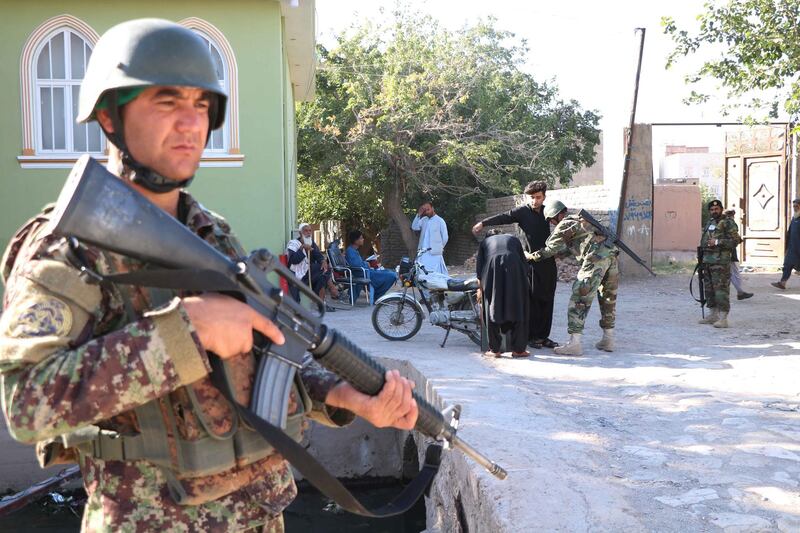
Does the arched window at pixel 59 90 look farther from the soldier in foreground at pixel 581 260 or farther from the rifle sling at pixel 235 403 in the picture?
the rifle sling at pixel 235 403

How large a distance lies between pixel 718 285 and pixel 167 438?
9740 millimetres

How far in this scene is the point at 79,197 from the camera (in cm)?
132

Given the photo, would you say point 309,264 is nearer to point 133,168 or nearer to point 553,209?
point 553,209

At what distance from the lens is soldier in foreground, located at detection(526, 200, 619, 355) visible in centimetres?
805

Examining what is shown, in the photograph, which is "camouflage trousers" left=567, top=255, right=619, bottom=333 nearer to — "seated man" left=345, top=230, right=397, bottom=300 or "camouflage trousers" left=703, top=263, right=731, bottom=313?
"camouflage trousers" left=703, top=263, right=731, bottom=313

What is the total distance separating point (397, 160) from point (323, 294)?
9120 millimetres

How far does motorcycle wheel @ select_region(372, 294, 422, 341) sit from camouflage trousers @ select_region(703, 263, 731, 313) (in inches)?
156

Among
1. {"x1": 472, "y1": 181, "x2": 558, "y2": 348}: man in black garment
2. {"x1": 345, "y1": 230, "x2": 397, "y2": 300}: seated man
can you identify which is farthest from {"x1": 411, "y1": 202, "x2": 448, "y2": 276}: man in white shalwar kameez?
{"x1": 472, "y1": 181, "x2": 558, "y2": 348}: man in black garment

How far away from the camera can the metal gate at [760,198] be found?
1758cm

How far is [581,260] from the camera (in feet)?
27.1

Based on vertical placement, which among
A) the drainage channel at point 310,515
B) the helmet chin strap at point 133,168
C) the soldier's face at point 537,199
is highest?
the soldier's face at point 537,199

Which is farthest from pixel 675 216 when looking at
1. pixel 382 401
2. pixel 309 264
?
pixel 382 401

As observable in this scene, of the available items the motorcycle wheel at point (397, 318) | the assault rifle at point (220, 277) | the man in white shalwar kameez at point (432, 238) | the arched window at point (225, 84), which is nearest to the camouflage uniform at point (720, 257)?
the motorcycle wheel at point (397, 318)

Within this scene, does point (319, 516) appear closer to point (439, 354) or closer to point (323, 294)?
point (439, 354)
